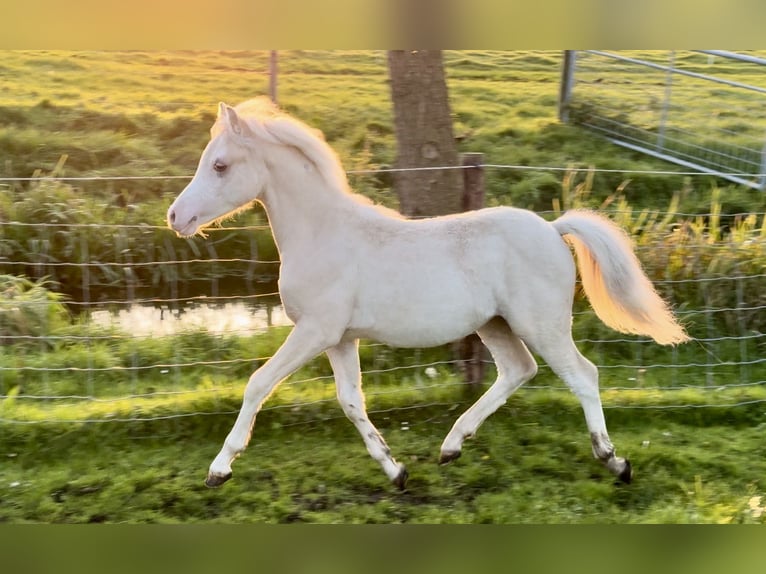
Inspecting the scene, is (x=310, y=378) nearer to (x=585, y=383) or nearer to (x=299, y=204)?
(x=299, y=204)

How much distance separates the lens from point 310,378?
402 cm

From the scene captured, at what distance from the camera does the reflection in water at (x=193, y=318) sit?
13.7ft

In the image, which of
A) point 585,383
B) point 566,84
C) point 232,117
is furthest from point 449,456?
point 566,84

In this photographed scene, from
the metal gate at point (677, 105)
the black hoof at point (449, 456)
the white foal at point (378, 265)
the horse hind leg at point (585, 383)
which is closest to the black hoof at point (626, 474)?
the horse hind leg at point (585, 383)

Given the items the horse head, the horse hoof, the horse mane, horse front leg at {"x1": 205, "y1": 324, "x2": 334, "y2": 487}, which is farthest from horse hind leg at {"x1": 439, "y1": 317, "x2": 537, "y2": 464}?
the horse head

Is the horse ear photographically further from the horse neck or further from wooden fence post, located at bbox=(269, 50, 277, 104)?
wooden fence post, located at bbox=(269, 50, 277, 104)

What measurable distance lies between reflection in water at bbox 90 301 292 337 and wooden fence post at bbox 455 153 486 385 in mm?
994

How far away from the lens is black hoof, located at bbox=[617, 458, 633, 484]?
323 centimetres

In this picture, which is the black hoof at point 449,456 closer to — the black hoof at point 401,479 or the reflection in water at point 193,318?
the black hoof at point 401,479

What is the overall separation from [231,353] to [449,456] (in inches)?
56.8

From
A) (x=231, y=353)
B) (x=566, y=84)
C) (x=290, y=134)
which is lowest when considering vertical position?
(x=231, y=353)

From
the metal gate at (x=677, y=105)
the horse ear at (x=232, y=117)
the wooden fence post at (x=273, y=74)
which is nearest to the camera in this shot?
the horse ear at (x=232, y=117)
